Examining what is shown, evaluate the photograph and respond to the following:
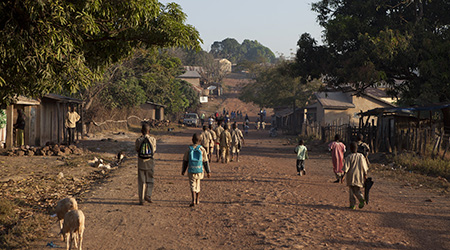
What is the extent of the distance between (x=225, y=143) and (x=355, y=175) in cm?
897

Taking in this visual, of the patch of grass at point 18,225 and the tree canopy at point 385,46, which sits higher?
the tree canopy at point 385,46

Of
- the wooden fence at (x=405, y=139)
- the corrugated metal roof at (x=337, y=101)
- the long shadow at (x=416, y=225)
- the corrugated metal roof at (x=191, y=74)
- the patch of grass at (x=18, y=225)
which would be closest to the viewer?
the patch of grass at (x=18, y=225)

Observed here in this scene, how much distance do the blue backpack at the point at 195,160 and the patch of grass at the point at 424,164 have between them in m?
8.91

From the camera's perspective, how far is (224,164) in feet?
57.9

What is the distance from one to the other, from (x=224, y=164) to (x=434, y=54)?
1055cm

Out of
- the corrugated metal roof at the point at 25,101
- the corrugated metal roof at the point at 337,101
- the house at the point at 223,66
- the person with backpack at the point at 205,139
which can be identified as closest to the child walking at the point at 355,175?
the person with backpack at the point at 205,139

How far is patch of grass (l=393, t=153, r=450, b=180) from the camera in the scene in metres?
14.8

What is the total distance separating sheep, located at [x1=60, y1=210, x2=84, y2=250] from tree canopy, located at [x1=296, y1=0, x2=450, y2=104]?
17.6 metres

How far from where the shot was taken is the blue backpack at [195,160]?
30.6 feet

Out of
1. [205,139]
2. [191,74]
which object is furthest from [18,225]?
[191,74]

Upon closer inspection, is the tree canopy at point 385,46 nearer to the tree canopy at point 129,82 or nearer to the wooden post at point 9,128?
the tree canopy at point 129,82

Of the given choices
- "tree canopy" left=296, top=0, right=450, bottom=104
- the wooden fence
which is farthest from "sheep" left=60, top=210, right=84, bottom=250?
"tree canopy" left=296, top=0, right=450, bottom=104

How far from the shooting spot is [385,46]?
20.6 m

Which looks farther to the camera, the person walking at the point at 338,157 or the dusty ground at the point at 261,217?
the person walking at the point at 338,157
